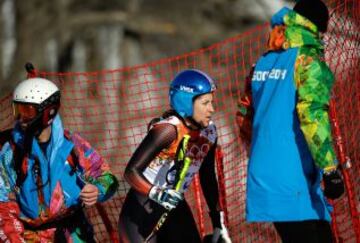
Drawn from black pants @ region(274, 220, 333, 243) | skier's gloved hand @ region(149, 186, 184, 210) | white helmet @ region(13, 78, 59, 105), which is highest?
white helmet @ region(13, 78, 59, 105)

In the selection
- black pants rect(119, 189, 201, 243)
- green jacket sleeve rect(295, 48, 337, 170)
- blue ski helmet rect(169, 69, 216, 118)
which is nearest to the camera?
green jacket sleeve rect(295, 48, 337, 170)

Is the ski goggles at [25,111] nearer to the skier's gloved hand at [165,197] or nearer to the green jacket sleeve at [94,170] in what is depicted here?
the green jacket sleeve at [94,170]

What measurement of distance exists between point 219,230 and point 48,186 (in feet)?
3.61

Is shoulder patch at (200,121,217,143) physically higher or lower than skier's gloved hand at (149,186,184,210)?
higher

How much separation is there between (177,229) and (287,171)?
1.05 meters

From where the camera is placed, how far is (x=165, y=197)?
5.00 m

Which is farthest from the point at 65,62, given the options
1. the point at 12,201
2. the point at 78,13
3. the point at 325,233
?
the point at 325,233

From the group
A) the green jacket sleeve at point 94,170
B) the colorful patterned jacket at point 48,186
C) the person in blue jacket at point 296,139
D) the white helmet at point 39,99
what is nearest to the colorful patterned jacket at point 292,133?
the person in blue jacket at point 296,139

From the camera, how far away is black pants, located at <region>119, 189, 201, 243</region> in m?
5.36

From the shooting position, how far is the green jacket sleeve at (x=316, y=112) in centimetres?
449

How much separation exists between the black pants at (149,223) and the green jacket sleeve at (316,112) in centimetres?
120

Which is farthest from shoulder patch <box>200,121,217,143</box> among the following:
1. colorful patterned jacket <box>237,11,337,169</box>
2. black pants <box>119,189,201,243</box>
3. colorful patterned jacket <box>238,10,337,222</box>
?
colorful patterned jacket <box>237,11,337,169</box>

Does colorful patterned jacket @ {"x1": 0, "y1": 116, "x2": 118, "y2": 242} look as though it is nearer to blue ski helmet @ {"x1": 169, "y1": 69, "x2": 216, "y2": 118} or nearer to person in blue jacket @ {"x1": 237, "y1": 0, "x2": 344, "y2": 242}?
blue ski helmet @ {"x1": 169, "y1": 69, "x2": 216, "y2": 118}

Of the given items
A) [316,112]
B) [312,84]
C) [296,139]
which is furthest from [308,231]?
[312,84]
